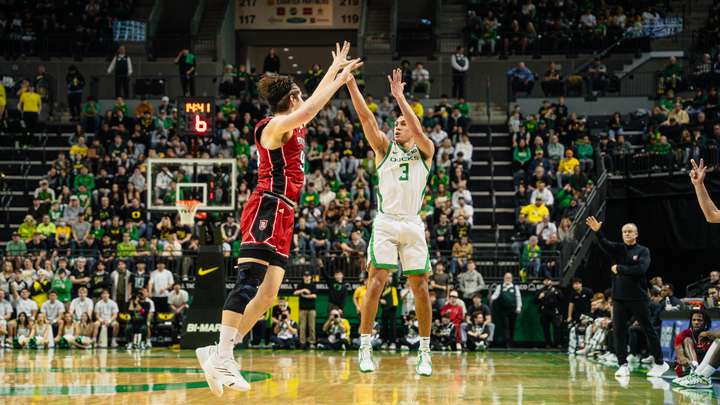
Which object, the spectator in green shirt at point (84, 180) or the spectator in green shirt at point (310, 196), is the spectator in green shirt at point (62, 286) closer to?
the spectator in green shirt at point (84, 180)

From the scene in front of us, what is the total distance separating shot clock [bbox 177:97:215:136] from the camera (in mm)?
16750

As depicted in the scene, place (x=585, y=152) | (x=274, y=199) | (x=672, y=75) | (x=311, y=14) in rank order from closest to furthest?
(x=274, y=199)
(x=585, y=152)
(x=672, y=75)
(x=311, y=14)

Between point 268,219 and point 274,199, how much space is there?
0.19 m

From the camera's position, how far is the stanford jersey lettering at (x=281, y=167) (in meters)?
6.64

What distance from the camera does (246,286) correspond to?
6453 mm

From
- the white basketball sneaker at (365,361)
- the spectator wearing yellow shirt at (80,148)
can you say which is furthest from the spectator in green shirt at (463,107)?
the white basketball sneaker at (365,361)

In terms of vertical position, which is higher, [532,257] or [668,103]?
[668,103]

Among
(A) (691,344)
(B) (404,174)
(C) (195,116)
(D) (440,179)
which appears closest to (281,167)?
(B) (404,174)

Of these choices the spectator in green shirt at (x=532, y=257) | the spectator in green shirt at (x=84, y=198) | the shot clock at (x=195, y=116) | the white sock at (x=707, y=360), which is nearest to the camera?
the white sock at (x=707, y=360)

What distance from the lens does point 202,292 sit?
1623 centimetres

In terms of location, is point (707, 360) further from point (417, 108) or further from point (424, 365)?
point (417, 108)

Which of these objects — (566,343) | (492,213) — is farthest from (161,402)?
(492,213)

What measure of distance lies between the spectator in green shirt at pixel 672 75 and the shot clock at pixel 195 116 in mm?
16788

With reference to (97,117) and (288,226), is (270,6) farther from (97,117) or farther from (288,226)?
(288,226)
